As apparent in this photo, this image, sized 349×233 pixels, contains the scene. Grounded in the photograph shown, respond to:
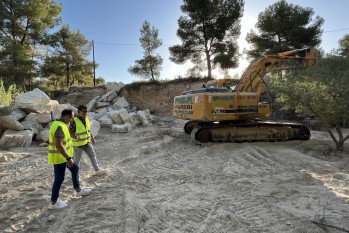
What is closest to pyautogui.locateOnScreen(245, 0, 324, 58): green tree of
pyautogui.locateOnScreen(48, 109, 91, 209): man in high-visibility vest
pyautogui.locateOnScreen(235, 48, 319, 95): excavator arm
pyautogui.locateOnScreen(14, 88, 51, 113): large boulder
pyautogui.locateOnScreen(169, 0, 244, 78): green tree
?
pyautogui.locateOnScreen(169, 0, 244, 78): green tree

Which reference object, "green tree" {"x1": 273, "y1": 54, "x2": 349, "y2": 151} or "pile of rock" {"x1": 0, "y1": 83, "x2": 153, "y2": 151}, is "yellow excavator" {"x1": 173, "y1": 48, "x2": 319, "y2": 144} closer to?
"green tree" {"x1": 273, "y1": 54, "x2": 349, "y2": 151}

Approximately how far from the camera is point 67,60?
24844 mm

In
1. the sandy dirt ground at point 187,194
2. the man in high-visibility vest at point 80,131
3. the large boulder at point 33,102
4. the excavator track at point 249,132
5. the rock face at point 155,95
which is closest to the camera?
the sandy dirt ground at point 187,194

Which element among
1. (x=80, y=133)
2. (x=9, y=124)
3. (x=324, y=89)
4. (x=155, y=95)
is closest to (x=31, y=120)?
(x=9, y=124)

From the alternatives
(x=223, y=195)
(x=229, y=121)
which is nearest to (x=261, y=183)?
(x=223, y=195)

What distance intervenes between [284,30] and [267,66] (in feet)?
42.1

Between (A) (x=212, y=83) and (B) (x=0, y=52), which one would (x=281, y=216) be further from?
(B) (x=0, y=52)

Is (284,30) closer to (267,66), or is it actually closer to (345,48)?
(345,48)

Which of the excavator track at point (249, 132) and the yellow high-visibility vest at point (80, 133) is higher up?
the yellow high-visibility vest at point (80, 133)

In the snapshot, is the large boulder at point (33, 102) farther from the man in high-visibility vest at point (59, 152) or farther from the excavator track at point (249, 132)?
the man in high-visibility vest at point (59, 152)

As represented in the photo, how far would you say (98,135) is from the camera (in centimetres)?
1062

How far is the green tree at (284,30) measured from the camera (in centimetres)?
1945

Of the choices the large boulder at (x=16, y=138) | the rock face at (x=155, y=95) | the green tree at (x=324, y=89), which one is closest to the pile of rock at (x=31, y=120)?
the large boulder at (x=16, y=138)

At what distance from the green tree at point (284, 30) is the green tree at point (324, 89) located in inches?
478
